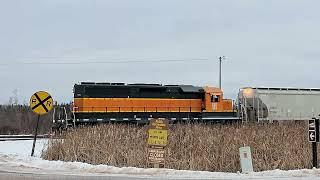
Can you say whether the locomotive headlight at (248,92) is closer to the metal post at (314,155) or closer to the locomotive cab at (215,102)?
the locomotive cab at (215,102)

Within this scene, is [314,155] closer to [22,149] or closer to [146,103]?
[22,149]

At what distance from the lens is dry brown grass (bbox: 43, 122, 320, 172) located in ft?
46.3

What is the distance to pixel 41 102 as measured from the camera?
18453mm

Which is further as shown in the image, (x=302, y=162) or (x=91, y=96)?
(x=91, y=96)

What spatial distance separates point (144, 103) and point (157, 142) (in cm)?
1785

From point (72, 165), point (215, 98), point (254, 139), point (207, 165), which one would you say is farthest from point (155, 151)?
point (215, 98)

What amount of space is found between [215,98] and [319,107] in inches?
440

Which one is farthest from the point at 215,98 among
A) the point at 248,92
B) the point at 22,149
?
the point at 22,149

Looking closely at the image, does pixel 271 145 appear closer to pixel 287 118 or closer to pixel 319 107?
pixel 287 118

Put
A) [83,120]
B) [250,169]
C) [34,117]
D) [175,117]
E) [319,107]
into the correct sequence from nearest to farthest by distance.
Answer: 1. [250,169]
2. [83,120]
3. [175,117]
4. [319,107]
5. [34,117]

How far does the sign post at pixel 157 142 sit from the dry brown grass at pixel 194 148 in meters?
0.62

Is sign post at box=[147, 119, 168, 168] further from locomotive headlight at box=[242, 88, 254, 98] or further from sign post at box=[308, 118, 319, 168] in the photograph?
locomotive headlight at box=[242, 88, 254, 98]

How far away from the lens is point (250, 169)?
13.1m

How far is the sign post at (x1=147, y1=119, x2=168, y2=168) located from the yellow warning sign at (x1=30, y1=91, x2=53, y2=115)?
235 inches
